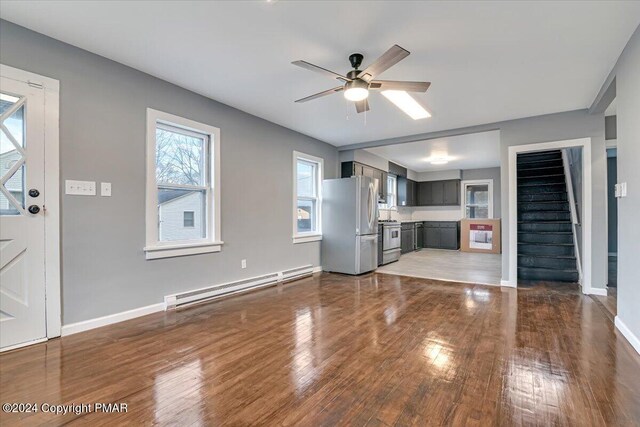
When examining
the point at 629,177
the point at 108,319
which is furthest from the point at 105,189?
the point at 629,177

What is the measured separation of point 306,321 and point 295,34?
2.57 meters

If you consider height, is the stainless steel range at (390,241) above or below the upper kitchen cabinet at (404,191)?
below

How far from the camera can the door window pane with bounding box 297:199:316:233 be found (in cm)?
553

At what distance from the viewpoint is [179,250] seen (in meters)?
3.49

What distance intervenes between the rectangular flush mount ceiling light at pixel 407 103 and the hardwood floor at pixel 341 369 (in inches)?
96.9

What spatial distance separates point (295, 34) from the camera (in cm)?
249

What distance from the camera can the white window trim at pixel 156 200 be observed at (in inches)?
127

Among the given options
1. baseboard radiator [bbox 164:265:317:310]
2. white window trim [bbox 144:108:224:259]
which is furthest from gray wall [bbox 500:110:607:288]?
white window trim [bbox 144:108:224:259]

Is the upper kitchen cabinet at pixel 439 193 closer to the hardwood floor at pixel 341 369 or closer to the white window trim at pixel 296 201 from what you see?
the white window trim at pixel 296 201

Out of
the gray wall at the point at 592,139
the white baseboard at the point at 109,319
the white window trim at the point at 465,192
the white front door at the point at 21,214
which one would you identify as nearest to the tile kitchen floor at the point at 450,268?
the gray wall at the point at 592,139

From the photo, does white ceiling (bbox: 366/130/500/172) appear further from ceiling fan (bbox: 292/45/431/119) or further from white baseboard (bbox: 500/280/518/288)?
ceiling fan (bbox: 292/45/431/119)

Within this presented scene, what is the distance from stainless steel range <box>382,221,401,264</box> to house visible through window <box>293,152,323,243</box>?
159cm

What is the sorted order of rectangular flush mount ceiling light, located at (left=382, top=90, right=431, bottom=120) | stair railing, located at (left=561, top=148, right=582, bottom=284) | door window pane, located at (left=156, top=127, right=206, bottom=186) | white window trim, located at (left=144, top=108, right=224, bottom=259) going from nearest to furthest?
white window trim, located at (left=144, top=108, right=224, bottom=259)
door window pane, located at (left=156, top=127, right=206, bottom=186)
rectangular flush mount ceiling light, located at (left=382, top=90, right=431, bottom=120)
stair railing, located at (left=561, top=148, right=582, bottom=284)

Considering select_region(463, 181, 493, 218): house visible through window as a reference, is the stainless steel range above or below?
below
